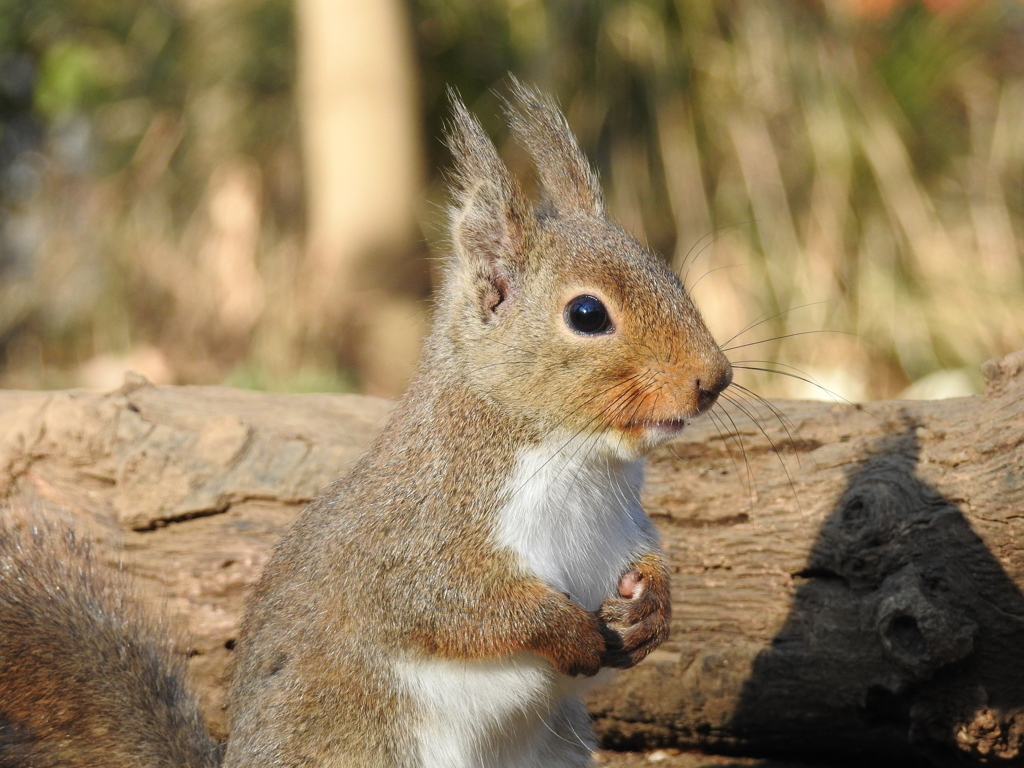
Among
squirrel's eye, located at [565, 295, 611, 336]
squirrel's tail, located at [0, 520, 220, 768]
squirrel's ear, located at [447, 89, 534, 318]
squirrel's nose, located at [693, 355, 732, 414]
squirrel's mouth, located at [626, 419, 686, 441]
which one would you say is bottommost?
squirrel's tail, located at [0, 520, 220, 768]

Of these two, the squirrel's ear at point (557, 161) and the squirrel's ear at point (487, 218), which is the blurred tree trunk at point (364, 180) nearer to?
the squirrel's ear at point (557, 161)

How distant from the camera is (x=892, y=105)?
762 cm

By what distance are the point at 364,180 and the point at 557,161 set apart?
17.5 ft

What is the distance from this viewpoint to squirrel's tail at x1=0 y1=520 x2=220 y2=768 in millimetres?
2457

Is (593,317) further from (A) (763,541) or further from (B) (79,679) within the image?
(B) (79,679)

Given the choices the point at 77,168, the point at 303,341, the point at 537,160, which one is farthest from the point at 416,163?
the point at 537,160

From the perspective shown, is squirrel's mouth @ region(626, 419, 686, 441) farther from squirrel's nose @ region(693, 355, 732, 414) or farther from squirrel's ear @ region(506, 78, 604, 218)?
squirrel's ear @ region(506, 78, 604, 218)

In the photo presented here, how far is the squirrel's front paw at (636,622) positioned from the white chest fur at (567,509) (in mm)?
88

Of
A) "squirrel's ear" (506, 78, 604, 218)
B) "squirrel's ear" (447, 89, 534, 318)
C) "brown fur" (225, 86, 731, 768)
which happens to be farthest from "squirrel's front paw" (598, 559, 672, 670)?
"squirrel's ear" (506, 78, 604, 218)

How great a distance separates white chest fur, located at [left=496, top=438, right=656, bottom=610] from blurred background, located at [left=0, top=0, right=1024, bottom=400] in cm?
413

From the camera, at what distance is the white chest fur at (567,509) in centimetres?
237

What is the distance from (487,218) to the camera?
251cm

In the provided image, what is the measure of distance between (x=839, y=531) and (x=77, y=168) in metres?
8.36

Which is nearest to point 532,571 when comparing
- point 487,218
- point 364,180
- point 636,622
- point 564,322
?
point 636,622
